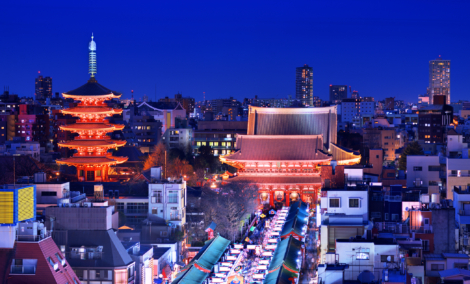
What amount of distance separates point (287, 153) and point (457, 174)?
594 inches

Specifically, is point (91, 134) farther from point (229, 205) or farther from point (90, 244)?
point (90, 244)

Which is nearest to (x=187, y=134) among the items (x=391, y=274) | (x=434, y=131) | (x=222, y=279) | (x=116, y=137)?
(x=116, y=137)

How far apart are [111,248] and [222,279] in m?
5.48

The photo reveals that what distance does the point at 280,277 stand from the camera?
2256 centimetres

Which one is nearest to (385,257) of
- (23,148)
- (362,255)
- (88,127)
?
(362,255)

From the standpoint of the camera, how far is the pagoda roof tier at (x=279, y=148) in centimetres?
4816

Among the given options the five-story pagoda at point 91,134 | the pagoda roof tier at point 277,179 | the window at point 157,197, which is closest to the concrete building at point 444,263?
the window at point 157,197

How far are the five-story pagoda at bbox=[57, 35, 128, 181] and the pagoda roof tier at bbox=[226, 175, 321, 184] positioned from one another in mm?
8888

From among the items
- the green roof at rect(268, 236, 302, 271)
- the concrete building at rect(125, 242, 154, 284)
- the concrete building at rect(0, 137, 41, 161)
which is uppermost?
the concrete building at rect(0, 137, 41, 161)

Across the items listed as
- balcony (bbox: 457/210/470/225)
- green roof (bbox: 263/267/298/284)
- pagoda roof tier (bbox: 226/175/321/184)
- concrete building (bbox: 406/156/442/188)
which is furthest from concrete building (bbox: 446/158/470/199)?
green roof (bbox: 263/267/298/284)

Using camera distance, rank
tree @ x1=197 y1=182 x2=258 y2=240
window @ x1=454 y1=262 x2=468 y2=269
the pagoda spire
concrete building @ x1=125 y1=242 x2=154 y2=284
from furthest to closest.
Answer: the pagoda spire
tree @ x1=197 y1=182 x2=258 y2=240
concrete building @ x1=125 y1=242 x2=154 y2=284
window @ x1=454 y1=262 x2=468 y2=269

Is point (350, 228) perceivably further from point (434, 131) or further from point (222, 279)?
point (434, 131)

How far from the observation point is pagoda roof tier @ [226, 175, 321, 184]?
45875 mm

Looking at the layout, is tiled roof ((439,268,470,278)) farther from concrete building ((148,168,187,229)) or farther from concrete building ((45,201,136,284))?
concrete building ((148,168,187,229))
